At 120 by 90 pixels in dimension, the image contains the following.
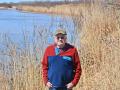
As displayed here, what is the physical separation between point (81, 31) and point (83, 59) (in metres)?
0.80

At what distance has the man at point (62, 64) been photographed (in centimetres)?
475

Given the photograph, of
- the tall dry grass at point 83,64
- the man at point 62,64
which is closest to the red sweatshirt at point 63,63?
the man at point 62,64

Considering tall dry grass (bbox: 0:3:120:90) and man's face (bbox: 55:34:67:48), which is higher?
man's face (bbox: 55:34:67:48)

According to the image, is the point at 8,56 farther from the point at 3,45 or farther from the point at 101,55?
the point at 101,55

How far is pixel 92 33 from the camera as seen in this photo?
8.88 metres

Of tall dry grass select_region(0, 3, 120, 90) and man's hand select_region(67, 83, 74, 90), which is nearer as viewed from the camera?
man's hand select_region(67, 83, 74, 90)

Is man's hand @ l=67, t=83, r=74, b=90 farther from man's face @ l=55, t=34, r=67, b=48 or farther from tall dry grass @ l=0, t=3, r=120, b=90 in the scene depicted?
tall dry grass @ l=0, t=3, r=120, b=90

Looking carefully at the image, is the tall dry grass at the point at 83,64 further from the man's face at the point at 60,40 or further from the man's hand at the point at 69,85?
the man's face at the point at 60,40

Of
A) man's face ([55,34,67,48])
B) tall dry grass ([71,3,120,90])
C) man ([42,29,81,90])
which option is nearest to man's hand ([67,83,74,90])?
man ([42,29,81,90])

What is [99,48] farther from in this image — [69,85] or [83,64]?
[69,85]

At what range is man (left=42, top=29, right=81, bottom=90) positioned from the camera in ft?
15.6

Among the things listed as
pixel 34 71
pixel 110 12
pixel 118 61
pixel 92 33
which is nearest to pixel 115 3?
pixel 110 12

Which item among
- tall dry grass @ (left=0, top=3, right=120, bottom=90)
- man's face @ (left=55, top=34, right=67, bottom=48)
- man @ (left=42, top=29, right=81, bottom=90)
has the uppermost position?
man's face @ (left=55, top=34, right=67, bottom=48)

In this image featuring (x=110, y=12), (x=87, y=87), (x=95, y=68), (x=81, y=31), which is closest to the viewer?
(x=87, y=87)
